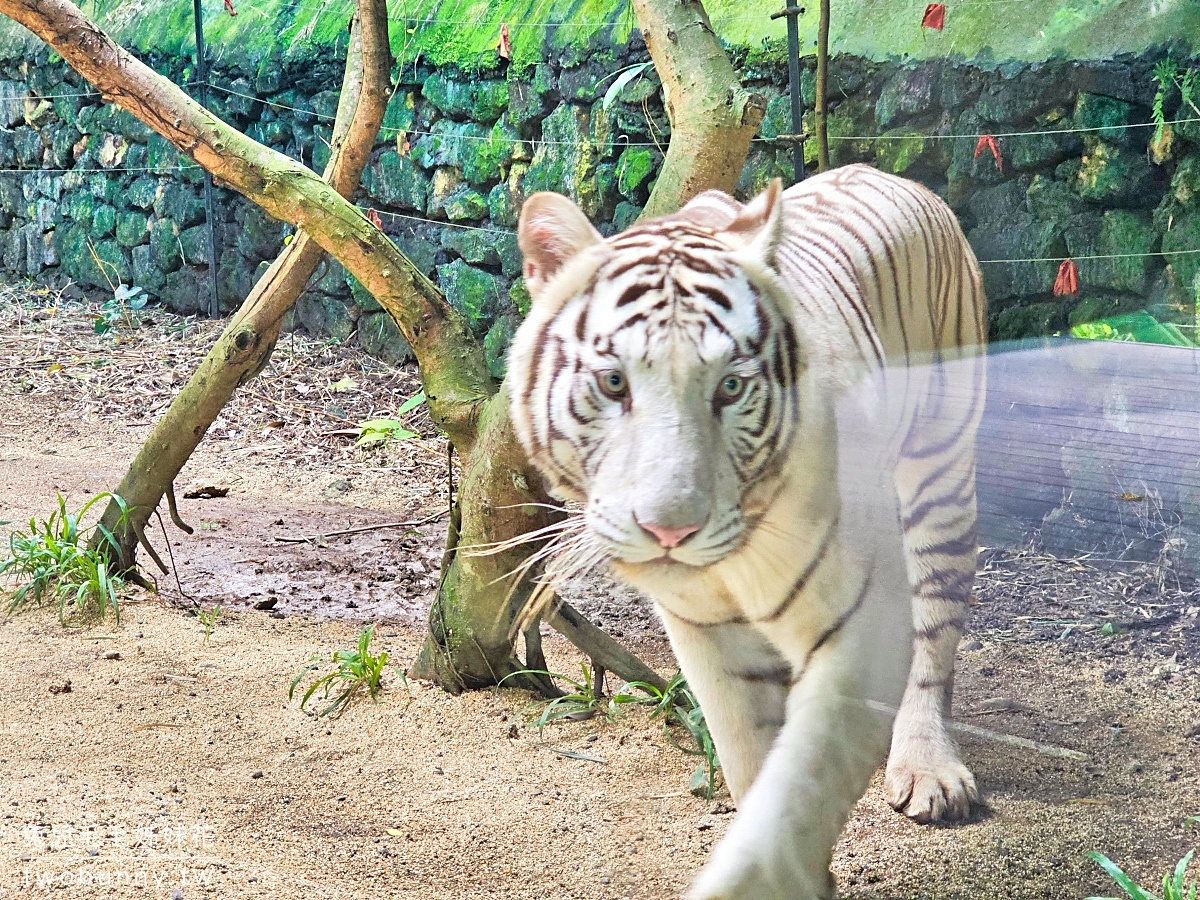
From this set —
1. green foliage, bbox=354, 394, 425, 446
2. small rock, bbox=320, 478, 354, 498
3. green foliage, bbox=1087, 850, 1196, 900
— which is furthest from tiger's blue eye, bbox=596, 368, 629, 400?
small rock, bbox=320, 478, 354, 498

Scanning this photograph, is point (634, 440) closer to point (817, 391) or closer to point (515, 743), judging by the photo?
point (817, 391)

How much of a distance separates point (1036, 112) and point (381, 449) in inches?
128

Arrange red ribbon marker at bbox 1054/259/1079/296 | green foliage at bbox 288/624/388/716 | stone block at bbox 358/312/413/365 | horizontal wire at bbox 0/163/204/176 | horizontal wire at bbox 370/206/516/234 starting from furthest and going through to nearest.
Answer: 1. horizontal wire at bbox 0/163/204/176
2. stone block at bbox 358/312/413/365
3. green foliage at bbox 288/624/388/716
4. horizontal wire at bbox 370/206/516/234
5. red ribbon marker at bbox 1054/259/1079/296

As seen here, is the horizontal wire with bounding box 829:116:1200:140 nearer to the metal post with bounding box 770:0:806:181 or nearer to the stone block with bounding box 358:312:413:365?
the metal post with bounding box 770:0:806:181

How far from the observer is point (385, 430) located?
4020mm

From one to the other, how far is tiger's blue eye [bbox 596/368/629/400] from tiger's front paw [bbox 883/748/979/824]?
471 mm

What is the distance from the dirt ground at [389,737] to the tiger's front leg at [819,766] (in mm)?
96

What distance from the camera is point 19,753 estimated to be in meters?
2.27

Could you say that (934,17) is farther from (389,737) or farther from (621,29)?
(389,737)

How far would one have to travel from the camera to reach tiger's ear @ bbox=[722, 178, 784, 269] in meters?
1.03

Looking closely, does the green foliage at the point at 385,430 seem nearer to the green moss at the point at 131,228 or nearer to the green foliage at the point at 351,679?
the green foliage at the point at 351,679

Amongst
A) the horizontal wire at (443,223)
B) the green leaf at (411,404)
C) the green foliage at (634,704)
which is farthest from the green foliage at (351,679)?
the green leaf at (411,404)

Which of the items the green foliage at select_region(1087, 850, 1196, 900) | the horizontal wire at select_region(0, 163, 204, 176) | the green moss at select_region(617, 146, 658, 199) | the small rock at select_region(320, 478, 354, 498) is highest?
the horizontal wire at select_region(0, 163, 204, 176)

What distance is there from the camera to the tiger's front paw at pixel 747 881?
0.95 m
